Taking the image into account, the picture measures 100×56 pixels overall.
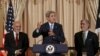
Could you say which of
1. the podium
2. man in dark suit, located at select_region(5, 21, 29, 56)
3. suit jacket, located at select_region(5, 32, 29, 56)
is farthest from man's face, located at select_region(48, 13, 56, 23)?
suit jacket, located at select_region(5, 32, 29, 56)

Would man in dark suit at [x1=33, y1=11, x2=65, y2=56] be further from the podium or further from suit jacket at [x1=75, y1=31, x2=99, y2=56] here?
suit jacket at [x1=75, y1=31, x2=99, y2=56]

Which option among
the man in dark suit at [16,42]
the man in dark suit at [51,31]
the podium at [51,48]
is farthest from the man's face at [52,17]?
the man in dark suit at [16,42]

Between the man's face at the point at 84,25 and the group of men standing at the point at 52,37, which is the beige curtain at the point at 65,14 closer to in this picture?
the group of men standing at the point at 52,37

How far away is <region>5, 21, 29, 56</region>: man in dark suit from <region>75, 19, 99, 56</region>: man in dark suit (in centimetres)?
110

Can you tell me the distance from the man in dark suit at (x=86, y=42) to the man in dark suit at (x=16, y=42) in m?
1.10

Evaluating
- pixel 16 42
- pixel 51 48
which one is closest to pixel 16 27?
pixel 16 42

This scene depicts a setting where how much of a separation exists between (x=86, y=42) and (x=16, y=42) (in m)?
1.37

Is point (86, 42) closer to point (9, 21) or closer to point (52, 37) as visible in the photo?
point (52, 37)

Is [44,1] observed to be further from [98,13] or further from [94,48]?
[94,48]

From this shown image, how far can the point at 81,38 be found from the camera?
256 inches

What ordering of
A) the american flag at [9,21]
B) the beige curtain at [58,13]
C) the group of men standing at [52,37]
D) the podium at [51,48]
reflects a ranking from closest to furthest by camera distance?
1. the podium at [51,48]
2. the group of men standing at [52,37]
3. the american flag at [9,21]
4. the beige curtain at [58,13]

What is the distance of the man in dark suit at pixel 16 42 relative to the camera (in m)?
6.36

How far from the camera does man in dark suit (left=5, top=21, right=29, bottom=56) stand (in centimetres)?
636

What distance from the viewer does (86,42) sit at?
6352mm
